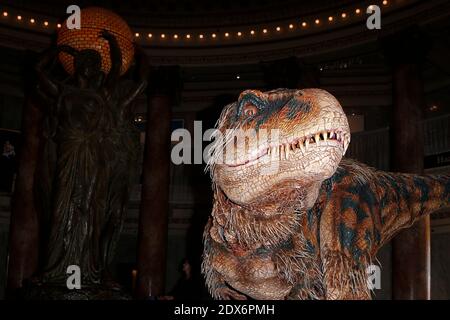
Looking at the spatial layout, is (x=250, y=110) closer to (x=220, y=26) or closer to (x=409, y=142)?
(x=409, y=142)

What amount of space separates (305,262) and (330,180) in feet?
1.33

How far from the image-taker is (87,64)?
6.08 metres

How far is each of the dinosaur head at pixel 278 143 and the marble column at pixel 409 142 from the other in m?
9.25

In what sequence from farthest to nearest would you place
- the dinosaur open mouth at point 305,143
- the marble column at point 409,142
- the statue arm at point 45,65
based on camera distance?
the marble column at point 409,142, the statue arm at point 45,65, the dinosaur open mouth at point 305,143

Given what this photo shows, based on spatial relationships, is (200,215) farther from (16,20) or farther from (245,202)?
(245,202)

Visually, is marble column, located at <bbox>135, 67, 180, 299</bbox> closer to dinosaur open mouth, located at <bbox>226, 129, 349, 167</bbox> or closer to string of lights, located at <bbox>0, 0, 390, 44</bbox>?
string of lights, located at <bbox>0, 0, 390, 44</bbox>

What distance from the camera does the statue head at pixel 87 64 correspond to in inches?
239

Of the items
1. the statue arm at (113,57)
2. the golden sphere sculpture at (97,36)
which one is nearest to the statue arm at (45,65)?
the golden sphere sculpture at (97,36)

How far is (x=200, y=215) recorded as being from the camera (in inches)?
667

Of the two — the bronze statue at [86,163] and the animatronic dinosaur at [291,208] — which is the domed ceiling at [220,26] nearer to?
the bronze statue at [86,163]

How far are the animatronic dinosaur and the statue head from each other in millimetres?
4077

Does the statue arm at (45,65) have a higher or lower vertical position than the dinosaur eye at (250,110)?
higher

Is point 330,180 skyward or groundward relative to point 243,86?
groundward

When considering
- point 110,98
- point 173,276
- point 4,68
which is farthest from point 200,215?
point 110,98
